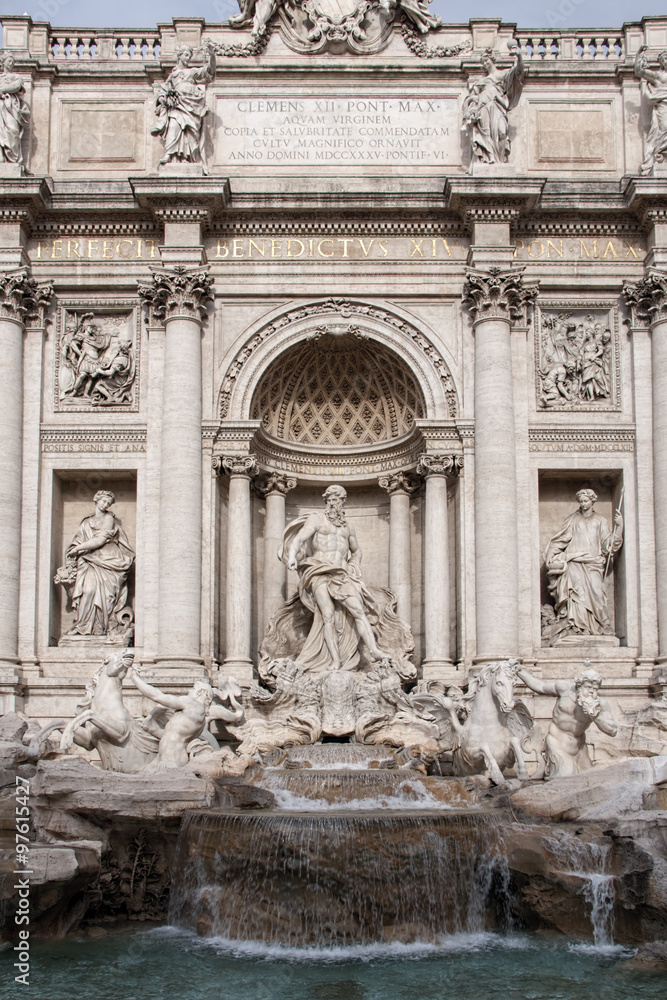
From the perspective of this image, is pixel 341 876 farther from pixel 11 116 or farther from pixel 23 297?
pixel 11 116

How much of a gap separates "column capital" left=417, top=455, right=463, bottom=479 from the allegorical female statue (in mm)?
5396

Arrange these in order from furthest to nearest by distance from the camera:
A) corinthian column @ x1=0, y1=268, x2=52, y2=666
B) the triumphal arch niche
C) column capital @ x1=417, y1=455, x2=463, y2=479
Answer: column capital @ x1=417, y1=455, x2=463, y2=479
the triumphal arch niche
corinthian column @ x1=0, y1=268, x2=52, y2=666

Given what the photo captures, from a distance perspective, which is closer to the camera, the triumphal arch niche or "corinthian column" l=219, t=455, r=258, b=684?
the triumphal arch niche

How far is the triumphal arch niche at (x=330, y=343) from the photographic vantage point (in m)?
19.9

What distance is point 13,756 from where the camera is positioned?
50.2 ft

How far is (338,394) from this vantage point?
22219 millimetres

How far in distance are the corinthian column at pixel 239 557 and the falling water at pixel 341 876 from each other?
6701mm

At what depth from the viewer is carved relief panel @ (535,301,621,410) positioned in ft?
68.1

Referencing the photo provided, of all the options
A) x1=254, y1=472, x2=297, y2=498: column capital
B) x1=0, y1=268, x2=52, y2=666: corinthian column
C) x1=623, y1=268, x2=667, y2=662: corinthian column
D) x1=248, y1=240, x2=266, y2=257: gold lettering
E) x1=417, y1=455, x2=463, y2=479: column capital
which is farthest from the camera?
x1=254, y1=472, x2=297, y2=498: column capital

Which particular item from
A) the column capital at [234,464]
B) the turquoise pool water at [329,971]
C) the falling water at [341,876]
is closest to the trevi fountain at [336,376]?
the column capital at [234,464]

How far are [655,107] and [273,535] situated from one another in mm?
10506

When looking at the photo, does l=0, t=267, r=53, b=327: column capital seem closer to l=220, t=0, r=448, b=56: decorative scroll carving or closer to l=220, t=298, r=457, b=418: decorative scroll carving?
l=220, t=298, r=457, b=418: decorative scroll carving

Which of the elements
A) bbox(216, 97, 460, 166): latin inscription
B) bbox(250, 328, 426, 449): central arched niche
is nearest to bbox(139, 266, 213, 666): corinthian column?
bbox(250, 328, 426, 449): central arched niche

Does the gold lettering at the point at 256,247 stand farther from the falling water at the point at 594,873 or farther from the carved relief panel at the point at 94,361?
the falling water at the point at 594,873
